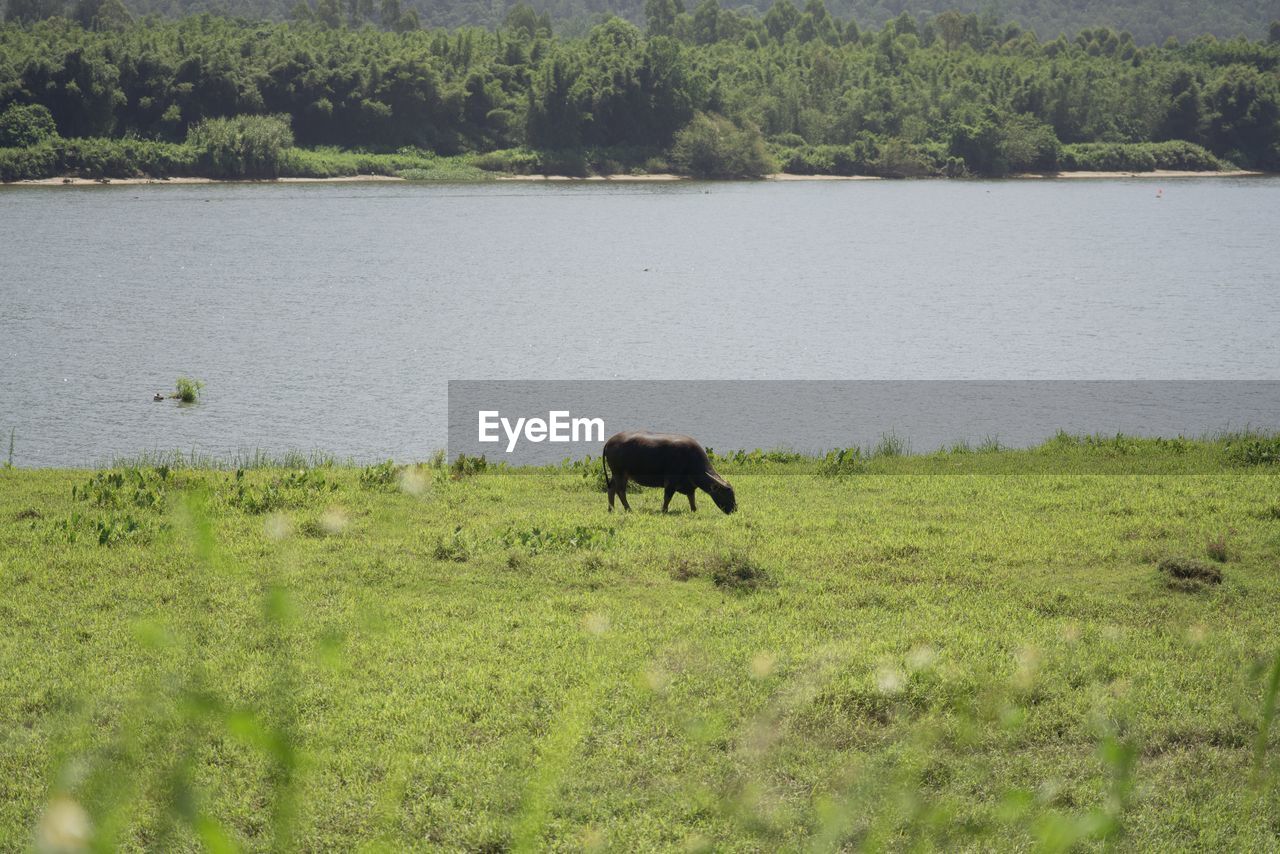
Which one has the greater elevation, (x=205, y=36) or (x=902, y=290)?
(x=205, y=36)

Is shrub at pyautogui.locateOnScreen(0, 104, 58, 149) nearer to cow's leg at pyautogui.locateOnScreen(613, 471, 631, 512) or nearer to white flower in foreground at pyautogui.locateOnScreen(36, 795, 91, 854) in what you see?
cow's leg at pyautogui.locateOnScreen(613, 471, 631, 512)

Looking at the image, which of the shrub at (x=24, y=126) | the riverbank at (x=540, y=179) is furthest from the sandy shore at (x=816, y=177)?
the shrub at (x=24, y=126)

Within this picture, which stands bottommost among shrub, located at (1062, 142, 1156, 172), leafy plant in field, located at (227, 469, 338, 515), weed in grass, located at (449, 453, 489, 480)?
weed in grass, located at (449, 453, 489, 480)

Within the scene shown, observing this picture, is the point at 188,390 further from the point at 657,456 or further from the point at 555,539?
the point at 555,539

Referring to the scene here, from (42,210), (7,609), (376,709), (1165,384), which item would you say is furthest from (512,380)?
(42,210)

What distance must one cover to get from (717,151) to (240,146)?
157ft

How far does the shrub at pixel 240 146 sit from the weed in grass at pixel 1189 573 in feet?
383

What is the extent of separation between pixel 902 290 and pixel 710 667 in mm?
54042

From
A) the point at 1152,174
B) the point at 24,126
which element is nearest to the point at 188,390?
the point at 24,126

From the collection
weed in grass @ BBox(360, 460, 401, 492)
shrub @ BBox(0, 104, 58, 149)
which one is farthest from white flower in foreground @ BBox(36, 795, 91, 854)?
shrub @ BBox(0, 104, 58, 149)

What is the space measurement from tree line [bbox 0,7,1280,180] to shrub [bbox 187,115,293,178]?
4.18 ft

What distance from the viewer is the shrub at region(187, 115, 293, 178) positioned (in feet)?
395

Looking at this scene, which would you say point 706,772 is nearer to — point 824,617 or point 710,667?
point 710,667

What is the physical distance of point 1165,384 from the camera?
3681 cm
